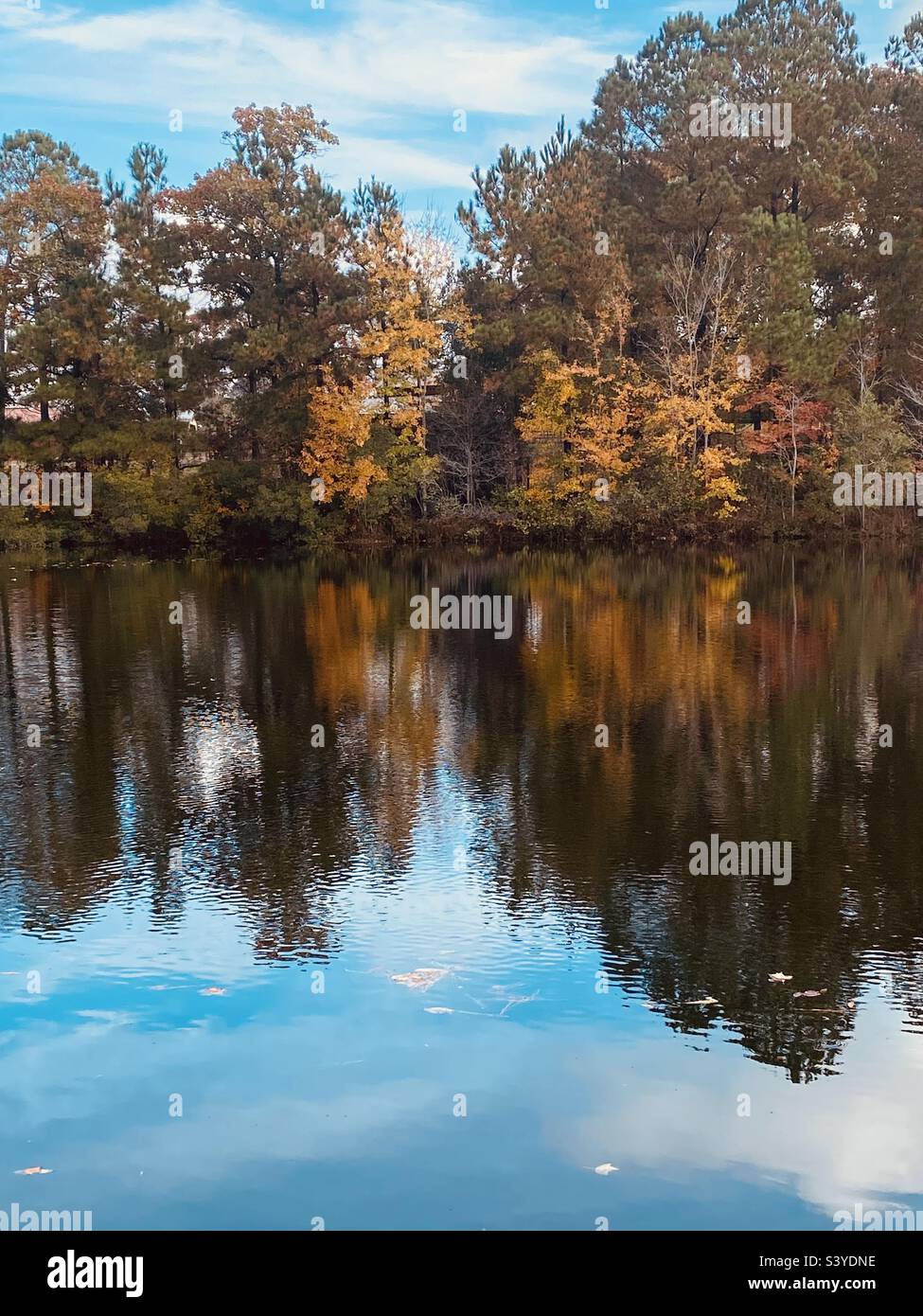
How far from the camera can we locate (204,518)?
159 ft

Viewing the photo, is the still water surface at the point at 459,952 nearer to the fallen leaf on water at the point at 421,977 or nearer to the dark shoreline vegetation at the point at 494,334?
the fallen leaf on water at the point at 421,977

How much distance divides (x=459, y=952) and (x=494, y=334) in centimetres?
4175

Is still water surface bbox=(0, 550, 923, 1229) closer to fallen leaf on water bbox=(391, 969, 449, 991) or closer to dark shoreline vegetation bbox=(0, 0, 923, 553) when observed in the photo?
fallen leaf on water bbox=(391, 969, 449, 991)

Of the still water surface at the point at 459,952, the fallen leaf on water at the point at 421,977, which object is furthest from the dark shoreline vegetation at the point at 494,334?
the fallen leaf on water at the point at 421,977

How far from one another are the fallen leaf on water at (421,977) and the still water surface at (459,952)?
0.04m

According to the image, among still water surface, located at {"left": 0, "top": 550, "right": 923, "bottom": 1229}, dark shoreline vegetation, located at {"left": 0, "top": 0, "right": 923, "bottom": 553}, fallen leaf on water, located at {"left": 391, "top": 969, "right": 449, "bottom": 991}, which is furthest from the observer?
dark shoreline vegetation, located at {"left": 0, "top": 0, "right": 923, "bottom": 553}

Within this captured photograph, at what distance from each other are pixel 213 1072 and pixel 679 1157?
2378 mm

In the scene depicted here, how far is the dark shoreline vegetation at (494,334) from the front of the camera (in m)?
46.1

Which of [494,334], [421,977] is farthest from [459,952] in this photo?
[494,334]

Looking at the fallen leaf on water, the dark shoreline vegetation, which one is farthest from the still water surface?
the dark shoreline vegetation

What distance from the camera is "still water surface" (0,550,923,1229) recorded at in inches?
224

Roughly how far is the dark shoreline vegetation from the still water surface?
102 feet

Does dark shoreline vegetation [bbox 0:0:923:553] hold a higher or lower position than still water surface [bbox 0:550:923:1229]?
higher

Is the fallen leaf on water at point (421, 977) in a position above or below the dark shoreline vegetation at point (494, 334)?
below
